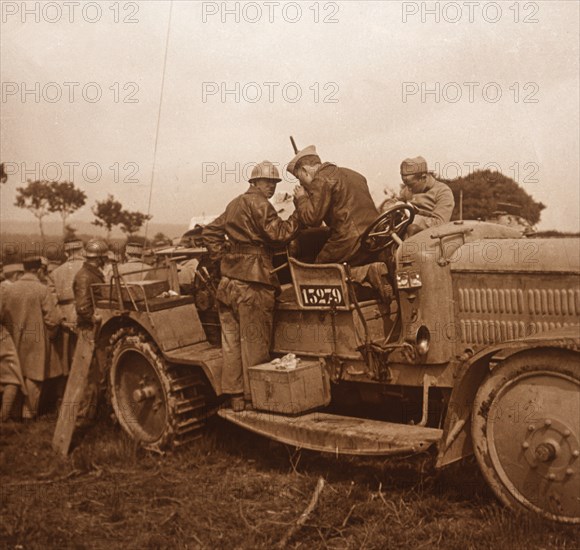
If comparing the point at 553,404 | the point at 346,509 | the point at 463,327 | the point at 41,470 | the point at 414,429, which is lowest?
the point at 41,470

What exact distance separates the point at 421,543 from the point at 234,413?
2147mm

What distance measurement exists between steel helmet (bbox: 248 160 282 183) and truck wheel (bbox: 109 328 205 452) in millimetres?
1825

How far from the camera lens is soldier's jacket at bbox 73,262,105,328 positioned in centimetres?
742

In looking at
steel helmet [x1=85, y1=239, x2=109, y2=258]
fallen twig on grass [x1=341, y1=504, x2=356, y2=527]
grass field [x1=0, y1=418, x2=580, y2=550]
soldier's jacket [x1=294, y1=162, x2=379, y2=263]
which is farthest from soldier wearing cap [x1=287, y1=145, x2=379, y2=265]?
steel helmet [x1=85, y1=239, x2=109, y2=258]

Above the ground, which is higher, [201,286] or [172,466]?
[201,286]

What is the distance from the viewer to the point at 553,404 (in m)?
4.34

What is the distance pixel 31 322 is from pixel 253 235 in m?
3.72

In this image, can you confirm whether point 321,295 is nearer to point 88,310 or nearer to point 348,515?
point 348,515

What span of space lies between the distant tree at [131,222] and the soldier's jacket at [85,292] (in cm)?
1822

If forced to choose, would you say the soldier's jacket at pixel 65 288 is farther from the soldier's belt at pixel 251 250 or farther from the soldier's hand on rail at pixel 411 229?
the soldier's hand on rail at pixel 411 229

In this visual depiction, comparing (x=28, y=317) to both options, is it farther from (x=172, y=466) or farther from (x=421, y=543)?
(x=421, y=543)

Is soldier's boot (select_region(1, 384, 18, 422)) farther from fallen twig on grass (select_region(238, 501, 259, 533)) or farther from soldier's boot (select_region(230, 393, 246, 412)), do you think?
fallen twig on grass (select_region(238, 501, 259, 533))

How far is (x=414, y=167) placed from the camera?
7246 mm

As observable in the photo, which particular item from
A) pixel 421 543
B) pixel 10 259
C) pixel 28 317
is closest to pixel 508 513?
pixel 421 543
